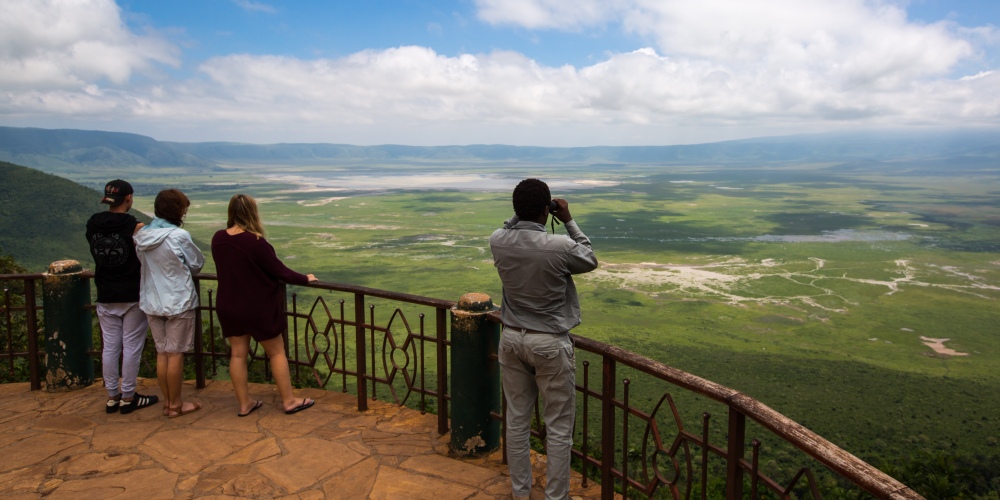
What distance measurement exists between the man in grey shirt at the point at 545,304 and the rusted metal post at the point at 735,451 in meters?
0.83

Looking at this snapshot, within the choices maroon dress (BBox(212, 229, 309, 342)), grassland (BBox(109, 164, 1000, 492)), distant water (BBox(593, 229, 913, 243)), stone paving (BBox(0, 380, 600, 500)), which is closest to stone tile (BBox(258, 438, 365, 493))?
stone paving (BBox(0, 380, 600, 500))

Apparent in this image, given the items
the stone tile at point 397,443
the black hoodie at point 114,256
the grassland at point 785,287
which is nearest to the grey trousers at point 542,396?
the stone tile at point 397,443

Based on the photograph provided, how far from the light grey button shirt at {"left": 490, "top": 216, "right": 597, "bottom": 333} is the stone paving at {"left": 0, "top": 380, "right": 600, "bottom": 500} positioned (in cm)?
121

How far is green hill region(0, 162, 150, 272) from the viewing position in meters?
48.6

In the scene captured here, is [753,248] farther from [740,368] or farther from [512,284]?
[512,284]

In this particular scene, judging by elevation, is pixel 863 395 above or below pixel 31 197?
below

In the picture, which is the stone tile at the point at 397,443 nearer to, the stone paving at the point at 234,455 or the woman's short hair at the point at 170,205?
the stone paving at the point at 234,455

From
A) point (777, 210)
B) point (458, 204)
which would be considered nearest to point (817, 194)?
point (777, 210)

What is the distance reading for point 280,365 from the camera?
4.96 metres

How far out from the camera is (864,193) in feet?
391

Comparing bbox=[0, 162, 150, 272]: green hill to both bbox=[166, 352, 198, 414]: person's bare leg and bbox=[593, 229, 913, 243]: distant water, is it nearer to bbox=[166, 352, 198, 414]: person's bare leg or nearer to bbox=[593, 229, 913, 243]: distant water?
bbox=[593, 229, 913, 243]: distant water

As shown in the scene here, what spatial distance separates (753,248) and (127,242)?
58429 mm

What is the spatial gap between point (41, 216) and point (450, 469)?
63.2 m

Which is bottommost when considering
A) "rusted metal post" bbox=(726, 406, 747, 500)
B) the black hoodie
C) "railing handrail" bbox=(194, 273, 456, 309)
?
"rusted metal post" bbox=(726, 406, 747, 500)
